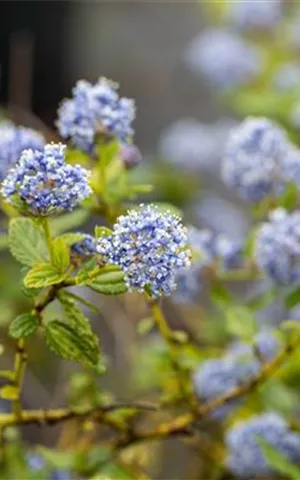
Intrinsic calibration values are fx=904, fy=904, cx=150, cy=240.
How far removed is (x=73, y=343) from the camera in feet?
2.28

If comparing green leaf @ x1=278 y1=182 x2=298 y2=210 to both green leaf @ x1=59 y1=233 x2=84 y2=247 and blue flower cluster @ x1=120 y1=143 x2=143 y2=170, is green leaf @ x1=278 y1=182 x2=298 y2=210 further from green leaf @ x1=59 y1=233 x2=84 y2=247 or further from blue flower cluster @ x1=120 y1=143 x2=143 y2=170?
green leaf @ x1=59 y1=233 x2=84 y2=247

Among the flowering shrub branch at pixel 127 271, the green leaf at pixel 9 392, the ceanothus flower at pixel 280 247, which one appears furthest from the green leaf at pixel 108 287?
the ceanothus flower at pixel 280 247

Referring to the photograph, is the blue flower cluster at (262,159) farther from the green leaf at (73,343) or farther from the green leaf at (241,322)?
the green leaf at (73,343)

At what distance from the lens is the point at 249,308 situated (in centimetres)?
97

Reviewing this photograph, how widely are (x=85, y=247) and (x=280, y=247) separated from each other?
0.75 ft

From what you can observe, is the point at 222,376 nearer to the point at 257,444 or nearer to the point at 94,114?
the point at 257,444

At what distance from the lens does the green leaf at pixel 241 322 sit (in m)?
0.88

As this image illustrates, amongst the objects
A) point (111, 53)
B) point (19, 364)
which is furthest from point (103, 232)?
point (111, 53)

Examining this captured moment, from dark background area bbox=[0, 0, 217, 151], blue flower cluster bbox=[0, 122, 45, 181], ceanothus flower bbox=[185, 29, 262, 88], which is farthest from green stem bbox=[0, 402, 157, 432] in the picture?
dark background area bbox=[0, 0, 217, 151]

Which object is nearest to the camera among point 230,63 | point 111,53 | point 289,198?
point 289,198

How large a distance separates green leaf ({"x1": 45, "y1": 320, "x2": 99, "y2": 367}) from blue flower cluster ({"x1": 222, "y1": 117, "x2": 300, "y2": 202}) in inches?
12.5

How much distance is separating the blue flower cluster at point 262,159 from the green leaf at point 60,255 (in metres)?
0.32

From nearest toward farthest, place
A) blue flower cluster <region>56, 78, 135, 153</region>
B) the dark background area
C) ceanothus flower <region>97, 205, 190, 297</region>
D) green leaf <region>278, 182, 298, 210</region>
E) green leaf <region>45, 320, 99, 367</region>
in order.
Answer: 1. ceanothus flower <region>97, 205, 190, 297</region>
2. green leaf <region>45, 320, 99, 367</region>
3. blue flower cluster <region>56, 78, 135, 153</region>
4. green leaf <region>278, 182, 298, 210</region>
5. the dark background area

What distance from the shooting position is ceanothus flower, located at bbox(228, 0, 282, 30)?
5.66 feet
